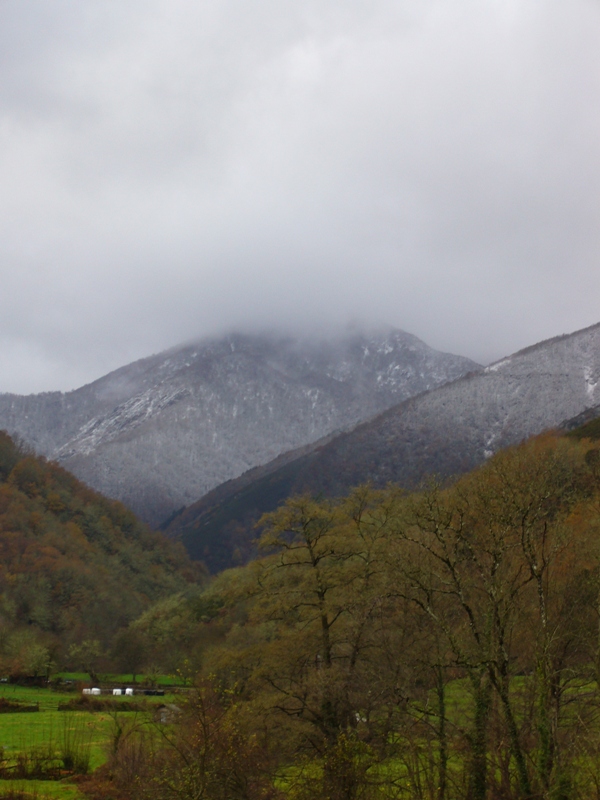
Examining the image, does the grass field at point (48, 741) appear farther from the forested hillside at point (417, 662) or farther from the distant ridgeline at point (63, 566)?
the distant ridgeline at point (63, 566)

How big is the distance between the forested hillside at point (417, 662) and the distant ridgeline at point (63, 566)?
59.0m

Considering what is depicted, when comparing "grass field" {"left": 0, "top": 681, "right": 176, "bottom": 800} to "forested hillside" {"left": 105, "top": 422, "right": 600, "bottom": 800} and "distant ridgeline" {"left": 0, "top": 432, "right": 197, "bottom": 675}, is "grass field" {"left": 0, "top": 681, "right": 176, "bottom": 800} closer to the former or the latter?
"forested hillside" {"left": 105, "top": 422, "right": 600, "bottom": 800}

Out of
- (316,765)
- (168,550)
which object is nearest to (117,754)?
(316,765)

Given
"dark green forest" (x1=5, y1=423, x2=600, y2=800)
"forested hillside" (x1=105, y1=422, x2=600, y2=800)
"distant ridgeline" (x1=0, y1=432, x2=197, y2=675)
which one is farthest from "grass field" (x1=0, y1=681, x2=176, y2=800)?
"distant ridgeline" (x1=0, y1=432, x2=197, y2=675)

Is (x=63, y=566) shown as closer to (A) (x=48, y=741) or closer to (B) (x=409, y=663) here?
(A) (x=48, y=741)

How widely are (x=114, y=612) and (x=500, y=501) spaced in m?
96.8

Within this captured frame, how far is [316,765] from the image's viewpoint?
22.6m

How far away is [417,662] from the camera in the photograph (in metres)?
28.0

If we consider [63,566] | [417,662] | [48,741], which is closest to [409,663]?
[417,662]

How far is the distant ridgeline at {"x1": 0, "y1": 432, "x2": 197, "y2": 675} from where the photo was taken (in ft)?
309

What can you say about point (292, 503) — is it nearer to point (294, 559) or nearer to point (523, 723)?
point (294, 559)

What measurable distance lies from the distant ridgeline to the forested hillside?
59.0 meters

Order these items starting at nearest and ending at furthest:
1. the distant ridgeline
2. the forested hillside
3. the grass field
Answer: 1. the forested hillside
2. the grass field
3. the distant ridgeline

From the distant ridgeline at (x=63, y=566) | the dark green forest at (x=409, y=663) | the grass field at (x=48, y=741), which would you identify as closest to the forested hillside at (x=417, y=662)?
the dark green forest at (x=409, y=663)
